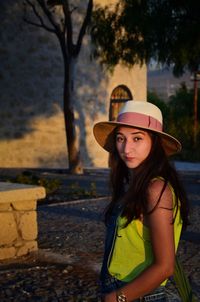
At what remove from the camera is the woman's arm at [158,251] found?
71.2 inches

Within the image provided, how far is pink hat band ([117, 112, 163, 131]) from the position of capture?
1963mm

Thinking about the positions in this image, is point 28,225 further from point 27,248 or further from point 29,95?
point 29,95

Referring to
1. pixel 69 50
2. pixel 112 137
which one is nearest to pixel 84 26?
pixel 69 50

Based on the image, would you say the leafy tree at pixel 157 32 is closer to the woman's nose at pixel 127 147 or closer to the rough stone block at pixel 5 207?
the rough stone block at pixel 5 207

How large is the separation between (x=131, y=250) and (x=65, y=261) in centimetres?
357

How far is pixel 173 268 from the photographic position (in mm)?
1835

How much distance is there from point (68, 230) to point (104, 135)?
4.87 metres

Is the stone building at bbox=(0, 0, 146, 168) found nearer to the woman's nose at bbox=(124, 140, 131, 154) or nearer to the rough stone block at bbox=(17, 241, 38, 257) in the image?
the rough stone block at bbox=(17, 241, 38, 257)

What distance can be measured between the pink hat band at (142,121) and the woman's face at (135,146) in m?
0.04

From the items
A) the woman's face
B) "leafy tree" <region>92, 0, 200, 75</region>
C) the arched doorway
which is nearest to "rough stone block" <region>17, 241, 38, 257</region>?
the woman's face

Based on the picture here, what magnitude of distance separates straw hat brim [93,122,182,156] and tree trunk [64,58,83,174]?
10981 mm

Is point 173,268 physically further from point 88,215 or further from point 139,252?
point 88,215

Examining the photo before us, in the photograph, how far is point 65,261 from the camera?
17.7ft

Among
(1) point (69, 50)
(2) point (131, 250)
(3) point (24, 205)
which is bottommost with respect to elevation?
(3) point (24, 205)
